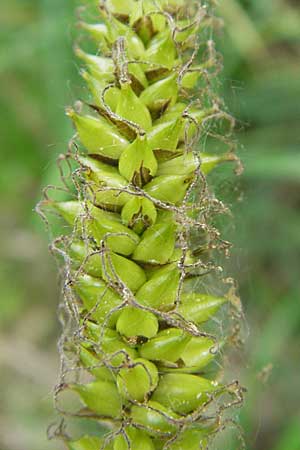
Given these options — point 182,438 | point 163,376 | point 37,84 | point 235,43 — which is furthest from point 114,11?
point 37,84

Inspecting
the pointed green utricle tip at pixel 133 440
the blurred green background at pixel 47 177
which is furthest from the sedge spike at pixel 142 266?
the blurred green background at pixel 47 177

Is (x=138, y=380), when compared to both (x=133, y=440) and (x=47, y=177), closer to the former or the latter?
(x=133, y=440)

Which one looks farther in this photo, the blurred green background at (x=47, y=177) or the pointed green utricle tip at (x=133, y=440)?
the blurred green background at (x=47, y=177)

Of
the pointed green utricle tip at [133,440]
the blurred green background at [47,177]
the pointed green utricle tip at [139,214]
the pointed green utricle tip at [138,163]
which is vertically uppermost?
the blurred green background at [47,177]

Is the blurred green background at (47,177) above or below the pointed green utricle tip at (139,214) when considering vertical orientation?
above

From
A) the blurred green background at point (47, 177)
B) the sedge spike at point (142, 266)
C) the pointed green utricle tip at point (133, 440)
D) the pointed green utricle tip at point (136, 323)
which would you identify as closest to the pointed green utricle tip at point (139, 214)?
the sedge spike at point (142, 266)

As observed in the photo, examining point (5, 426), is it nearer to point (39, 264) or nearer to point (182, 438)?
point (39, 264)

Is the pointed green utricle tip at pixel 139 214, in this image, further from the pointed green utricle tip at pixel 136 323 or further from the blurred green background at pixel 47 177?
the blurred green background at pixel 47 177
